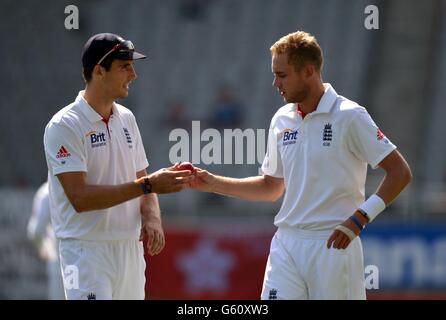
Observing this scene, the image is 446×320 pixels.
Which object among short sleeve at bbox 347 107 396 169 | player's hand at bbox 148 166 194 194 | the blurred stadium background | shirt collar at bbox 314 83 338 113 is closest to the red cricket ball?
player's hand at bbox 148 166 194 194

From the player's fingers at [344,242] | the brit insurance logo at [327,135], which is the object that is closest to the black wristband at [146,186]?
the brit insurance logo at [327,135]

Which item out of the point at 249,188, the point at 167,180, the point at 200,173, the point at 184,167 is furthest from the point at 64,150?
the point at 249,188

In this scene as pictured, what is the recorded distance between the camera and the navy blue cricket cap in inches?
233

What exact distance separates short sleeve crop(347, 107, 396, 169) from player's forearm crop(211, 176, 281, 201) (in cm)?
78

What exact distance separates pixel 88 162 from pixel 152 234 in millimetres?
581

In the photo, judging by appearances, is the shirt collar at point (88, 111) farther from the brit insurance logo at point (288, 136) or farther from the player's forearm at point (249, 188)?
the brit insurance logo at point (288, 136)

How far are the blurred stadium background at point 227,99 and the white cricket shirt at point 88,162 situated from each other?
5.71 metres

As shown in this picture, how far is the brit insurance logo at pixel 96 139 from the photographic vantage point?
5.94 m

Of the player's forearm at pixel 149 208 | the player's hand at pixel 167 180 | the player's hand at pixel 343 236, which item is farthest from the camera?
the player's forearm at pixel 149 208

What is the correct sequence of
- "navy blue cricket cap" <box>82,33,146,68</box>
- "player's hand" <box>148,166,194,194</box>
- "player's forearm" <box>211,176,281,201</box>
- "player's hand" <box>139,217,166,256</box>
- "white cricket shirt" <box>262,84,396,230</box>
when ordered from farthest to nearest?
1. "player's forearm" <box>211,176,281,201</box>
2. "player's hand" <box>139,217,166,256</box>
3. "navy blue cricket cap" <box>82,33,146,68</box>
4. "player's hand" <box>148,166,194,194</box>
5. "white cricket shirt" <box>262,84,396,230</box>

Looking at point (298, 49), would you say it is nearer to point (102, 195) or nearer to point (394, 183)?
point (394, 183)

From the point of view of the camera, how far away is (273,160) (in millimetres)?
6164

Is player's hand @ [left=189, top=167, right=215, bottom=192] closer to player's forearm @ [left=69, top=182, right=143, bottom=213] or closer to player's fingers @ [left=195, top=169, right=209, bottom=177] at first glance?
player's fingers @ [left=195, top=169, right=209, bottom=177]

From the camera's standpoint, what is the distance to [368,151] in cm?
565
